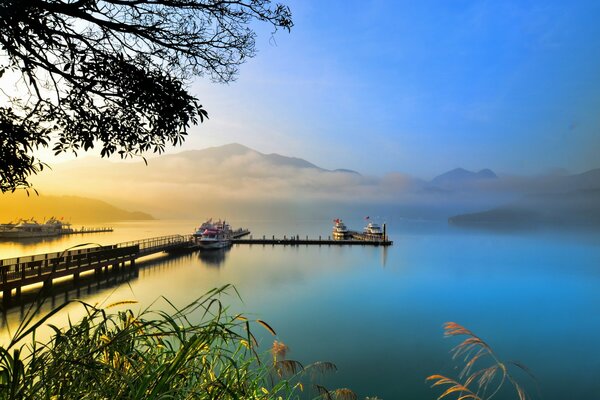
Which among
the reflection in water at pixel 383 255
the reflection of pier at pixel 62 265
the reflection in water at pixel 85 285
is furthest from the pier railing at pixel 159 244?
the reflection in water at pixel 383 255

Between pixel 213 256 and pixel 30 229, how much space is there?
60108mm

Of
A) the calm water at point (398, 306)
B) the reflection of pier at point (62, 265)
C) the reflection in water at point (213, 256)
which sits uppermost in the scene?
the reflection of pier at point (62, 265)

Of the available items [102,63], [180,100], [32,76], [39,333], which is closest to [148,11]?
[102,63]

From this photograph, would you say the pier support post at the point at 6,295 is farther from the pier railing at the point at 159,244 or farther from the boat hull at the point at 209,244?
the boat hull at the point at 209,244

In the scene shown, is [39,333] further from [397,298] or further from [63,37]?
[397,298]

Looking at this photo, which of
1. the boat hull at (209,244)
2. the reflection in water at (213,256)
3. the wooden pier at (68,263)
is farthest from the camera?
the boat hull at (209,244)

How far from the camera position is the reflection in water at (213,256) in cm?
4016

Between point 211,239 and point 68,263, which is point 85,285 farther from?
point 211,239

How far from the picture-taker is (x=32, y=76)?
4418 mm

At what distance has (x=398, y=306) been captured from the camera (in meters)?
23.2

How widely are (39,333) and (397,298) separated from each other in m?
20.6

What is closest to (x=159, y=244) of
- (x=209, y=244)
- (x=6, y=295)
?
(x=209, y=244)

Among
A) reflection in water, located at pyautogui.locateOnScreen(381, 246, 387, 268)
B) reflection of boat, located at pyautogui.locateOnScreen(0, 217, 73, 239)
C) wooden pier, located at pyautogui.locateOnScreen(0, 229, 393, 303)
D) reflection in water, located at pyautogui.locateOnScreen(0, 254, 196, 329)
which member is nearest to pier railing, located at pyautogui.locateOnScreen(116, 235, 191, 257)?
wooden pier, located at pyautogui.locateOnScreen(0, 229, 393, 303)

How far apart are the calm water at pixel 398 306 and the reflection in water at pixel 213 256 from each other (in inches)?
8.5
